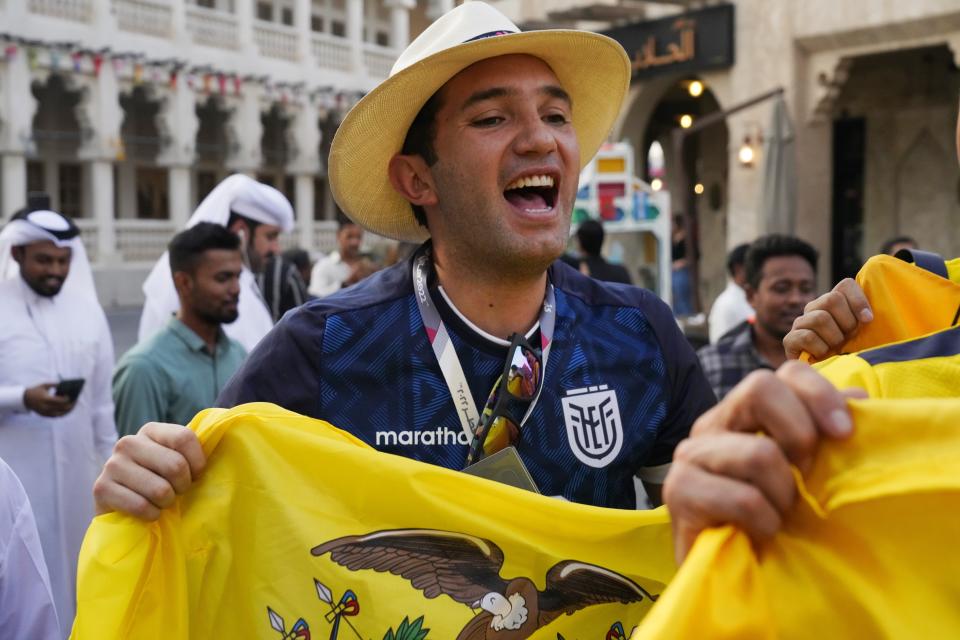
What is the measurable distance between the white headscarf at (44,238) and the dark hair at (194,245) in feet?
2.51

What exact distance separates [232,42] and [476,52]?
2748 centimetres

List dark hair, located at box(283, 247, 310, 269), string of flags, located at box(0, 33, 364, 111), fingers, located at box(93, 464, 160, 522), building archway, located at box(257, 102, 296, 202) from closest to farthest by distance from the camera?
fingers, located at box(93, 464, 160, 522) < dark hair, located at box(283, 247, 310, 269) < string of flags, located at box(0, 33, 364, 111) < building archway, located at box(257, 102, 296, 202)

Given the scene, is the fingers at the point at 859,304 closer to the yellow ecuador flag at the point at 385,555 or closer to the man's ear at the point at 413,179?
the yellow ecuador flag at the point at 385,555

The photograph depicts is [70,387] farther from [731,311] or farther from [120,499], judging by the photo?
[731,311]

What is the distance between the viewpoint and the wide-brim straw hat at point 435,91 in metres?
2.13

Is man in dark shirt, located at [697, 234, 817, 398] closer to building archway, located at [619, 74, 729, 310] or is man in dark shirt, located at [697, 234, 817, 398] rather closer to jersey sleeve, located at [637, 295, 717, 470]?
jersey sleeve, located at [637, 295, 717, 470]

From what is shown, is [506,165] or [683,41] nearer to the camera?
[506,165]

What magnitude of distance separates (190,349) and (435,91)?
2491 mm

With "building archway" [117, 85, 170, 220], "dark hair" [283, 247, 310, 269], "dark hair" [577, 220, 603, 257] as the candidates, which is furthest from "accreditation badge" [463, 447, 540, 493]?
"building archway" [117, 85, 170, 220]

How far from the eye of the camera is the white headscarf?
198 inches

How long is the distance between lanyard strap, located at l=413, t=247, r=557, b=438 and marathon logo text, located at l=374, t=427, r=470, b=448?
19 millimetres

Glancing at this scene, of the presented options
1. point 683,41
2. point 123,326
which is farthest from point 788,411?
point 123,326

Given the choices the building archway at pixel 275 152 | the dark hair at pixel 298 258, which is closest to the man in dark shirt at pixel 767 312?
the dark hair at pixel 298 258

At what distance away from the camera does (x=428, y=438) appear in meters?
2.03
